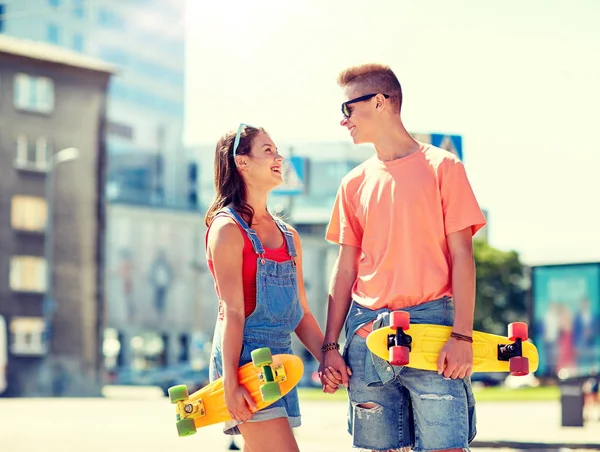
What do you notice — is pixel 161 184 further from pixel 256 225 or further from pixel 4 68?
pixel 256 225

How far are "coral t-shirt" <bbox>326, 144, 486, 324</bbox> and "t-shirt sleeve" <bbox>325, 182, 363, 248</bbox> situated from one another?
12cm

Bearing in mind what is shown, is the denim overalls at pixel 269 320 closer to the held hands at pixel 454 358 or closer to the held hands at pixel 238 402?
the held hands at pixel 238 402

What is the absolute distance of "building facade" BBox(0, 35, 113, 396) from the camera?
5066 centimetres

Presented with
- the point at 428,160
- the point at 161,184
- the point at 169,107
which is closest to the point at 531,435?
the point at 428,160

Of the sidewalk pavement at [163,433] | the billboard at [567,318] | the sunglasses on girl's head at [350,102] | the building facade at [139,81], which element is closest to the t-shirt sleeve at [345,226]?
the sunglasses on girl's head at [350,102]

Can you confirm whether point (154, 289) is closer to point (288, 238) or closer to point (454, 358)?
point (288, 238)

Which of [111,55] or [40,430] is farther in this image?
[111,55]

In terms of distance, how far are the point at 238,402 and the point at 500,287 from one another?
7531 cm

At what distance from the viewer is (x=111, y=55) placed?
10200 centimetres

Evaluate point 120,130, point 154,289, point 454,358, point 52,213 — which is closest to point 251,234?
point 454,358

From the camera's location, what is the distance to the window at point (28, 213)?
50906 millimetres

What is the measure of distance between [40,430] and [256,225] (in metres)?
11.9

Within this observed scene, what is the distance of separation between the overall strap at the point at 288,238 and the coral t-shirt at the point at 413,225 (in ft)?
1.00

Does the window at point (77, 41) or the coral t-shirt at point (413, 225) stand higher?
the window at point (77, 41)
